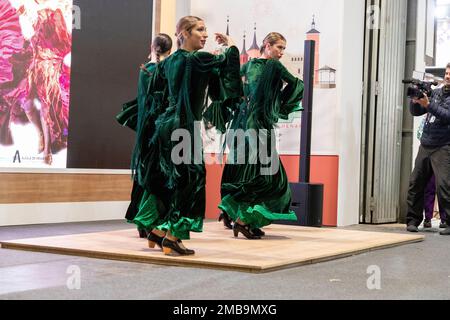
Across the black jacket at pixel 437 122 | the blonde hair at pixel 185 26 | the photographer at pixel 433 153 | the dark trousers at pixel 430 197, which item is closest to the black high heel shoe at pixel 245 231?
the blonde hair at pixel 185 26

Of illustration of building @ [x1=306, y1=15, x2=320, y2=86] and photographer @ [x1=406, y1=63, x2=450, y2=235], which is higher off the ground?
illustration of building @ [x1=306, y1=15, x2=320, y2=86]

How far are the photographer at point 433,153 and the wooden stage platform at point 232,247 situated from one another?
0.96 m


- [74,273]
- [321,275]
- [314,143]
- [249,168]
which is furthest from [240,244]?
[314,143]

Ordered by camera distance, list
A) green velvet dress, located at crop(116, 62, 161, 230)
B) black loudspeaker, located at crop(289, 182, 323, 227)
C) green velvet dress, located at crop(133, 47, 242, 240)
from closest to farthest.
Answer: green velvet dress, located at crop(133, 47, 242, 240) → green velvet dress, located at crop(116, 62, 161, 230) → black loudspeaker, located at crop(289, 182, 323, 227)

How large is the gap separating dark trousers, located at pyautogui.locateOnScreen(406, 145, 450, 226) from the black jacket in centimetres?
7

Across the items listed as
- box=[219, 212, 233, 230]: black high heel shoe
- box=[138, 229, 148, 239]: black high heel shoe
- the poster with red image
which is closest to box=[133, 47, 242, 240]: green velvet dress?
box=[138, 229, 148, 239]: black high heel shoe

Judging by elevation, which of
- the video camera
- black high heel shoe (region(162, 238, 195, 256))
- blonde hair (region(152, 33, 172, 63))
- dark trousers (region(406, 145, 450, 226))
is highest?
blonde hair (region(152, 33, 172, 63))

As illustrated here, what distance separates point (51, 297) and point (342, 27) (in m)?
4.99

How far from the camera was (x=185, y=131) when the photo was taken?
4148 millimetres

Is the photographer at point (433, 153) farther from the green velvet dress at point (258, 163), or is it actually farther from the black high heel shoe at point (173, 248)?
the black high heel shoe at point (173, 248)

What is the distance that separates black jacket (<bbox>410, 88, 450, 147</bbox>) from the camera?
21.6 ft

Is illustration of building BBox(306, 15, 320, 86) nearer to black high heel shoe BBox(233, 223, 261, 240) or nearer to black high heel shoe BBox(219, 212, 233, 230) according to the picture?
black high heel shoe BBox(219, 212, 233, 230)

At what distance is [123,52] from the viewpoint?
7.68 m

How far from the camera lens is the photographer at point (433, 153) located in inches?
260
